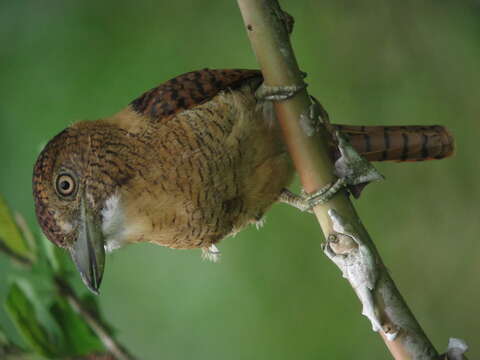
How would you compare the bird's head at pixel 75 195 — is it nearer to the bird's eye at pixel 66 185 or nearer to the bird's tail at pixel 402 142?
the bird's eye at pixel 66 185

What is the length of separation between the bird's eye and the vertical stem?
13.0 inches

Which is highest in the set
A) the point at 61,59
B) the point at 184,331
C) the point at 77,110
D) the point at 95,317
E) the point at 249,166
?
the point at 61,59

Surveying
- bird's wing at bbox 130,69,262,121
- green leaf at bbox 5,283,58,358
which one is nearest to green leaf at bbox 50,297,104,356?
green leaf at bbox 5,283,58,358

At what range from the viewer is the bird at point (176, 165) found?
83cm

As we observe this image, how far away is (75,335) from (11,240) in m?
0.22

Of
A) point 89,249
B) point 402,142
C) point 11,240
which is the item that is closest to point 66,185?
point 89,249

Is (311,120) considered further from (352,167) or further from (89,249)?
(89,249)

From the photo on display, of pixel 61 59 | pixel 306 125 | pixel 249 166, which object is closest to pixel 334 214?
pixel 306 125

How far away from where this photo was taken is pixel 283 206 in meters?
1.50

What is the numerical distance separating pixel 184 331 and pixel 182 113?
757 mm

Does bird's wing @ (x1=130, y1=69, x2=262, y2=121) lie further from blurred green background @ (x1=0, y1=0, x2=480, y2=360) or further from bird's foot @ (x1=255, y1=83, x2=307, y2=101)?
blurred green background @ (x1=0, y1=0, x2=480, y2=360)

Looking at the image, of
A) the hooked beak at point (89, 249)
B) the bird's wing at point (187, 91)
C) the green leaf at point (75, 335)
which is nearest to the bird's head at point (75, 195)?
the hooked beak at point (89, 249)

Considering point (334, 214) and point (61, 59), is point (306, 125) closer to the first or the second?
point (334, 214)

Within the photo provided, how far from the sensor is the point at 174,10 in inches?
60.1
